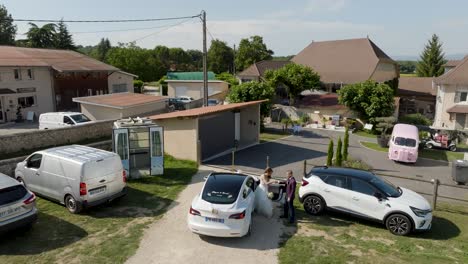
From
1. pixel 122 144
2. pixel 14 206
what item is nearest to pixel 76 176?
pixel 14 206

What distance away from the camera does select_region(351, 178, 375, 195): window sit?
10930 mm

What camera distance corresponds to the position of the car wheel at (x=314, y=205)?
11.6 m

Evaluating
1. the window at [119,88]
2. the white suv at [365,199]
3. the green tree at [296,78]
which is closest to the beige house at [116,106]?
the window at [119,88]

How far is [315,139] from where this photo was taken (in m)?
27.6

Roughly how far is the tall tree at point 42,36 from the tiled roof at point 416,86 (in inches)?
2574

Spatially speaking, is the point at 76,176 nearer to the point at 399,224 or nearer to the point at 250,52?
the point at 399,224

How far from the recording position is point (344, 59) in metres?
47.8

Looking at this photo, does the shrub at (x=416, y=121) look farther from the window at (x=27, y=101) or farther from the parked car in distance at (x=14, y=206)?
the window at (x=27, y=101)

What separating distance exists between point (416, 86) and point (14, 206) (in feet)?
180

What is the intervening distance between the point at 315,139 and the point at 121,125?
16.6m

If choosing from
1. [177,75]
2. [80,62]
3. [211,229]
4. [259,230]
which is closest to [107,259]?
[211,229]

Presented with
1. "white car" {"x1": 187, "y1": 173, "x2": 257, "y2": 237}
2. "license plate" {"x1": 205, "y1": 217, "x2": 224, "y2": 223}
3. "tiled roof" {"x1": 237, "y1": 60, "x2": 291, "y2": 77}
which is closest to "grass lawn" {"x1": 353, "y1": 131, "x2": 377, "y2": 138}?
"tiled roof" {"x1": 237, "y1": 60, "x2": 291, "y2": 77}

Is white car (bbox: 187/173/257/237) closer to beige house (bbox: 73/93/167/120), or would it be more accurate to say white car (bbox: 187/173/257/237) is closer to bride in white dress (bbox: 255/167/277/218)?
bride in white dress (bbox: 255/167/277/218)

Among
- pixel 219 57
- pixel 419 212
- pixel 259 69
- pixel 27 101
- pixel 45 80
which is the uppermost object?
pixel 219 57
